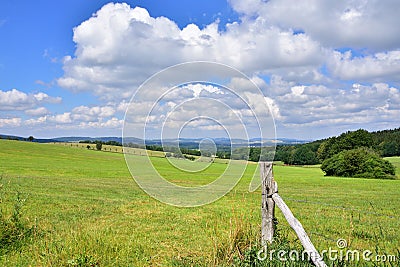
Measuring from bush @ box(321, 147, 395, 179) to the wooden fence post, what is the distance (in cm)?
5938

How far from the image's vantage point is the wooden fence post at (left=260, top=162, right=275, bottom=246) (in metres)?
6.48

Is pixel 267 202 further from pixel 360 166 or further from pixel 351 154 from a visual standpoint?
pixel 351 154

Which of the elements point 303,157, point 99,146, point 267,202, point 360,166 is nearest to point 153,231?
point 267,202

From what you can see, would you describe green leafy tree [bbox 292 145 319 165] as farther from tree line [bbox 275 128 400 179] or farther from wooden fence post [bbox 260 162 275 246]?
wooden fence post [bbox 260 162 275 246]

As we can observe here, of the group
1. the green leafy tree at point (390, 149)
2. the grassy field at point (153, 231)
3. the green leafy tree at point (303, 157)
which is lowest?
the grassy field at point (153, 231)

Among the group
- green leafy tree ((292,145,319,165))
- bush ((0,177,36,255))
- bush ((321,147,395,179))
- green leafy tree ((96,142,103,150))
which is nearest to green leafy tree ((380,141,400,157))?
green leafy tree ((292,145,319,165))

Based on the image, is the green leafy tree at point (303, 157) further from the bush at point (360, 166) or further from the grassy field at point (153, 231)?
the grassy field at point (153, 231)

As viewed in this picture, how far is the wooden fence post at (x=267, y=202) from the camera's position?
21.2 ft

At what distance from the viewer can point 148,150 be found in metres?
9.26

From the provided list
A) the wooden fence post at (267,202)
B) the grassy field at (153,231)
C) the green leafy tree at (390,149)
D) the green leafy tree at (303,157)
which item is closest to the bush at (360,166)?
the green leafy tree at (303,157)

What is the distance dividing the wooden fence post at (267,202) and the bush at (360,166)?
2338 inches

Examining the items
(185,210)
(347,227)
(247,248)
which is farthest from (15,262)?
(347,227)

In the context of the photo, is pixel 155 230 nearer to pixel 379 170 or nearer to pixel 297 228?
pixel 297 228

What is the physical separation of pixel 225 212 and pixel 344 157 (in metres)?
55.0
